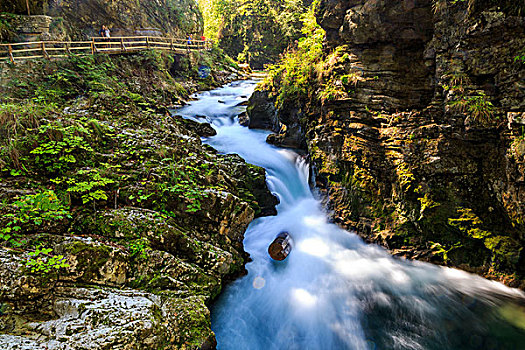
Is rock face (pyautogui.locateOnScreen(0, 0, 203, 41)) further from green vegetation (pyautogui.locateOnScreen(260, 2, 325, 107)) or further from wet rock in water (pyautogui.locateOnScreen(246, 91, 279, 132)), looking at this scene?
green vegetation (pyautogui.locateOnScreen(260, 2, 325, 107))

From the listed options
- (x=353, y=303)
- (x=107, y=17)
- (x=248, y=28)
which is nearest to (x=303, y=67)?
(x=353, y=303)

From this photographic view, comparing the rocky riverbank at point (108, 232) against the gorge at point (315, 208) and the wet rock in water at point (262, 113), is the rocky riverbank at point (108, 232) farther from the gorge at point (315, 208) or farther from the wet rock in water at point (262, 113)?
the wet rock in water at point (262, 113)

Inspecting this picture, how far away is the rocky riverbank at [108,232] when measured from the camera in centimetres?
300

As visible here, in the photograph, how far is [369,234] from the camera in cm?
755

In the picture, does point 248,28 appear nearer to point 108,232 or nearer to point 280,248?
point 280,248

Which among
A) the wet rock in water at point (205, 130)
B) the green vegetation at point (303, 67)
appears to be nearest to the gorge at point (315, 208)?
the green vegetation at point (303, 67)

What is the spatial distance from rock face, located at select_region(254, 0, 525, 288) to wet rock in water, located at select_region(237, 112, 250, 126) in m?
7.10

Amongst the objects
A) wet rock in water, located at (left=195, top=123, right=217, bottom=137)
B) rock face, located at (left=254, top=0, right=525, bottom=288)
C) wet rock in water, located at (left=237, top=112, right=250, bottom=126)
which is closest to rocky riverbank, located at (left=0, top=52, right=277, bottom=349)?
rock face, located at (left=254, top=0, right=525, bottom=288)

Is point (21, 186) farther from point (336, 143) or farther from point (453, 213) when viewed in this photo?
point (453, 213)

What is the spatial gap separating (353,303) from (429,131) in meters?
4.89

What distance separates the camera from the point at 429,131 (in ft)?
21.0

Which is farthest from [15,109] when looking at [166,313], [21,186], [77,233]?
[166,313]

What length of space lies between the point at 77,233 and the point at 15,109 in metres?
3.33

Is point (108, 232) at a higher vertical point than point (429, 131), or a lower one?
lower
